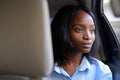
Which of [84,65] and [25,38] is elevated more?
[25,38]

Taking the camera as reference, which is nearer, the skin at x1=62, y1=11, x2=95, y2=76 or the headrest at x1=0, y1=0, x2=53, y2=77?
the headrest at x1=0, y1=0, x2=53, y2=77

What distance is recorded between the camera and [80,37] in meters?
1.54

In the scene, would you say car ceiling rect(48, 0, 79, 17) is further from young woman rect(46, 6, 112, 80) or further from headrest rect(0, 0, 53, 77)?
headrest rect(0, 0, 53, 77)

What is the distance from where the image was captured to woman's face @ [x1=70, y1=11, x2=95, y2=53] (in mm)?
1539

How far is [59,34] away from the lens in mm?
1562

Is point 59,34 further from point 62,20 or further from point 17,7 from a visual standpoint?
point 17,7

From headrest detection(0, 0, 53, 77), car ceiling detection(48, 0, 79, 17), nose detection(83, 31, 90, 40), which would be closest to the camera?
headrest detection(0, 0, 53, 77)

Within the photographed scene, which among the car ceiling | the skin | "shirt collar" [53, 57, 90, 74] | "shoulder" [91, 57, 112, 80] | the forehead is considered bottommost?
"shoulder" [91, 57, 112, 80]

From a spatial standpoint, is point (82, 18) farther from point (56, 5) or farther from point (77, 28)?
point (56, 5)

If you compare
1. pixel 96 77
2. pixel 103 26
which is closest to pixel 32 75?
pixel 96 77

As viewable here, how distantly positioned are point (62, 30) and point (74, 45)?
0.10 m

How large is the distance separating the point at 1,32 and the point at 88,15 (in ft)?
1.82


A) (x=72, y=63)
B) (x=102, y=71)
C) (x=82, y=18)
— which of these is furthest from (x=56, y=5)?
(x=102, y=71)

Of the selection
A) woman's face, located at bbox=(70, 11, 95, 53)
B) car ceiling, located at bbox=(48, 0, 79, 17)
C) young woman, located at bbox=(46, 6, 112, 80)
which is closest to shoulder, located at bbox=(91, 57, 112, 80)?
young woman, located at bbox=(46, 6, 112, 80)
